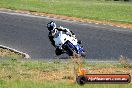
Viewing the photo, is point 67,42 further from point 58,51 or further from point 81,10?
point 81,10

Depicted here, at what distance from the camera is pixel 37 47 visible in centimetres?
2609

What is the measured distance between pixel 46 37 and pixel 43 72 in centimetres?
1296

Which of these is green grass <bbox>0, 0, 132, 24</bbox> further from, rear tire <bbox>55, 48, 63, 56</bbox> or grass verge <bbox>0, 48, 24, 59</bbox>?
rear tire <bbox>55, 48, 63, 56</bbox>

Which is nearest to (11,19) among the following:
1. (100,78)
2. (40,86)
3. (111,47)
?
(111,47)

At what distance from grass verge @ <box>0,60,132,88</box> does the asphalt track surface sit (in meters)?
3.62

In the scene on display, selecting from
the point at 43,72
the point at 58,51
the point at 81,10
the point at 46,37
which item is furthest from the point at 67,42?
the point at 81,10

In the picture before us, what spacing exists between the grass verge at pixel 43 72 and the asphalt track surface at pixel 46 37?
3620 millimetres

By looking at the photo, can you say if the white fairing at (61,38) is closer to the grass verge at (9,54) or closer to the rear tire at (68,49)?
the rear tire at (68,49)

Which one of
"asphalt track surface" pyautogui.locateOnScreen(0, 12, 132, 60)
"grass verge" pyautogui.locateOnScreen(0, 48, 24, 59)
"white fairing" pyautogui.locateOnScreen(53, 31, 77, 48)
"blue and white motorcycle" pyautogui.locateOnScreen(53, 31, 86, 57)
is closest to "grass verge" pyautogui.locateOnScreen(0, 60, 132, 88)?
"blue and white motorcycle" pyautogui.locateOnScreen(53, 31, 86, 57)

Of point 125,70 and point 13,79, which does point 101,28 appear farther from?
point 13,79

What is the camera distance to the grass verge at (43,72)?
44.7 feet

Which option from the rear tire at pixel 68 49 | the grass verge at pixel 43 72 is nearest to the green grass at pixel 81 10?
the rear tire at pixel 68 49

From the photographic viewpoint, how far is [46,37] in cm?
2998

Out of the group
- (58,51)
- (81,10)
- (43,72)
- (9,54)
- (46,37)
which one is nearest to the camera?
(43,72)
